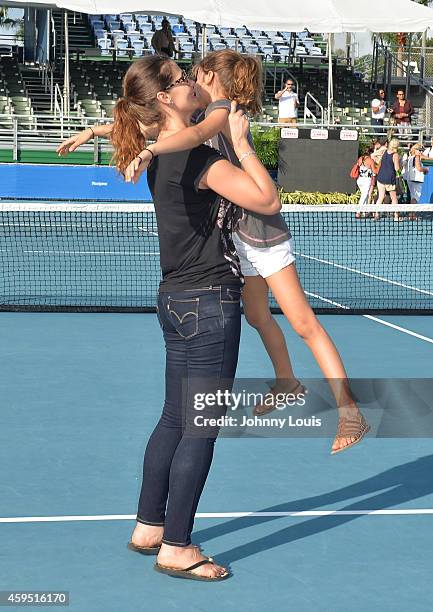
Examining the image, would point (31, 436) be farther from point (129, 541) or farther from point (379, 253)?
point (379, 253)

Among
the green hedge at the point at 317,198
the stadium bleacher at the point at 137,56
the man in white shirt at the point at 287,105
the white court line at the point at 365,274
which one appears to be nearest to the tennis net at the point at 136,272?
the white court line at the point at 365,274

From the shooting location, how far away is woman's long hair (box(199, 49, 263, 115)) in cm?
468

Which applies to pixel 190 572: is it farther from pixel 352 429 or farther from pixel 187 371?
pixel 352 429

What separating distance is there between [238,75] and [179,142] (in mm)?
723

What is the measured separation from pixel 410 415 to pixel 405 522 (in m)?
2.14

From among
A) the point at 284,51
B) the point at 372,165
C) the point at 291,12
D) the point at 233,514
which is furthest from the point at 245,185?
the point at 284,51

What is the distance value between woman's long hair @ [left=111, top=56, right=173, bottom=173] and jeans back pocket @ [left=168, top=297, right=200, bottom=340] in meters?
0.55

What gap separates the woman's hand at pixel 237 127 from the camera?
462 centimetres

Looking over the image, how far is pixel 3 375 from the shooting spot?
27.1 ft

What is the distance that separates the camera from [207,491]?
562cm

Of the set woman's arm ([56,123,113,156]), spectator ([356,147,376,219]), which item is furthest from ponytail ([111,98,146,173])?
spectator ([356,147,376,219])

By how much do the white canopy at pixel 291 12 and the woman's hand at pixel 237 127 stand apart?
21875 millimetres

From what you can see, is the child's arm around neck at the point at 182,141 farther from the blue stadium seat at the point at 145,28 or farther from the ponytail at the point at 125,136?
the blue stadium seat at the point at 145,28

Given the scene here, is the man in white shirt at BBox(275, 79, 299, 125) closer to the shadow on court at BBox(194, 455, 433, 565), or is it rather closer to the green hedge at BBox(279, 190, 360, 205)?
the green hedge at BBox(279, 190, 360, 205)
